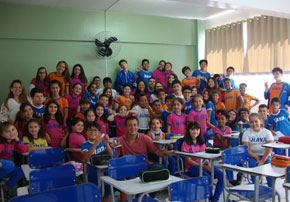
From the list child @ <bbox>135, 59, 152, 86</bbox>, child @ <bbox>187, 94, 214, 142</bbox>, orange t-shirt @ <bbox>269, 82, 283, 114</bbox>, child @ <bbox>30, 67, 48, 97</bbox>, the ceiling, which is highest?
the ceiling

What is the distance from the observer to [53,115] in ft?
13.7

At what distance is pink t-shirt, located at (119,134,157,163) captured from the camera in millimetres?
3312

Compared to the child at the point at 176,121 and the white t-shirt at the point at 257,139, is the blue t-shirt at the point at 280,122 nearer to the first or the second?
the white t-shirt at the point at 257,139

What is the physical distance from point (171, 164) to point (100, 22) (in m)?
4.58

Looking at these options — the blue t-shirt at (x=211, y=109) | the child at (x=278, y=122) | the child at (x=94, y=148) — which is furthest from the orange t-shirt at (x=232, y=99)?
the child at (x=94, y=148)

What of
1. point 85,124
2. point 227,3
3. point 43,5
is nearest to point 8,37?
point 43,5

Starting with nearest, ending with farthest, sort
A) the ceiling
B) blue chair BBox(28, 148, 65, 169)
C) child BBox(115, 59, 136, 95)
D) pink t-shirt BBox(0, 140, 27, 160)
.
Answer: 1. blue chair BBox(28, 148, 65, 169)
2. pink t-shirt BBox(0, 140, 27, 160)
3. the ceiling
4. child BBox(115, 59, 136, 95)

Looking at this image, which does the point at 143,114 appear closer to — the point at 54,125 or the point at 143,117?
the point at 143,117

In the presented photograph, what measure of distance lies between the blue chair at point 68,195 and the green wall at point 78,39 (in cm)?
530

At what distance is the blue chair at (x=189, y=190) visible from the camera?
2023mm

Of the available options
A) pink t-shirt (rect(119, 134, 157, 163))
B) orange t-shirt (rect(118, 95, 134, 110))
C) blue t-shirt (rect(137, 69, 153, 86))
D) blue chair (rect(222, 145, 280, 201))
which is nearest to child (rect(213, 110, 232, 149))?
blue chair (rect(222, 145, 280, 201))

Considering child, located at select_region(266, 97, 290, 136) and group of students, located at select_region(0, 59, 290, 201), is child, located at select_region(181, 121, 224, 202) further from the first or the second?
child, located at select_region(266, 97, 290, 136)

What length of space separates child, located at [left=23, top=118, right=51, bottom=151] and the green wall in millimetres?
3068

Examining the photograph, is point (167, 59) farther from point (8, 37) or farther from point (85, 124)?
point (85, 124)
